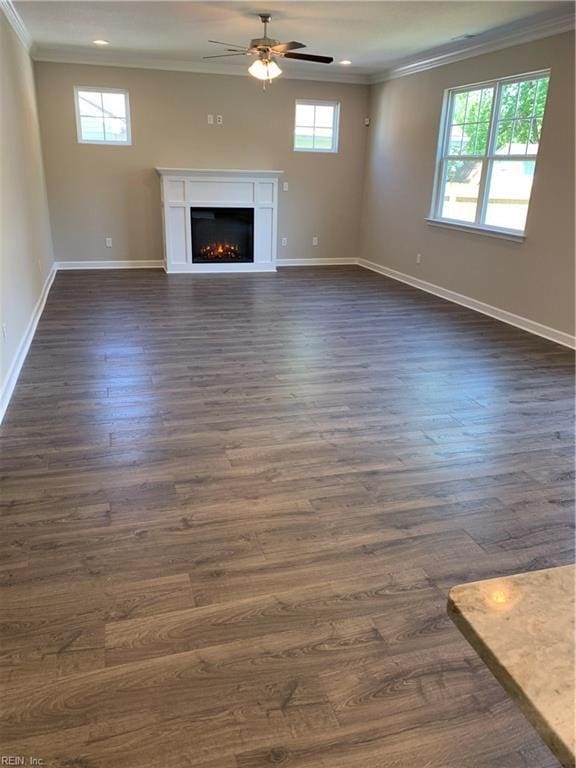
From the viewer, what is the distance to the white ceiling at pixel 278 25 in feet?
14.5

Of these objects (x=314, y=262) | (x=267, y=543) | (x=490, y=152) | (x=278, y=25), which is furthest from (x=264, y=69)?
(x=267, y=543)

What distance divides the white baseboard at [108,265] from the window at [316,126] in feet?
8.49

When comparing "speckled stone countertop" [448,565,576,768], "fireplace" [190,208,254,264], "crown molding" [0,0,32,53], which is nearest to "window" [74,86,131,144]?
"crown molding" [0,0,32,53]

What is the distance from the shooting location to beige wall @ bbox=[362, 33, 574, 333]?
4.73 metres

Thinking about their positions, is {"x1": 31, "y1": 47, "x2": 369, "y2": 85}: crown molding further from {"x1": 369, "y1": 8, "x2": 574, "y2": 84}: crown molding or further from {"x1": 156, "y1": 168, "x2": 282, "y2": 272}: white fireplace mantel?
{"x1": 156, "y1": 168, "x2": 282, "y2": 272}: white fireplace mantel

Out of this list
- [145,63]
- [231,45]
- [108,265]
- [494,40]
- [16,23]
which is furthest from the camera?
[108,265]

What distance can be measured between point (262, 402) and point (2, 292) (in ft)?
5.93

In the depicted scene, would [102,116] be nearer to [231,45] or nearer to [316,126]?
[231,45]

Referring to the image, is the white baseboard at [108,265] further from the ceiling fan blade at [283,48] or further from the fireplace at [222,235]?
the ceiling fan blade at [283,48]

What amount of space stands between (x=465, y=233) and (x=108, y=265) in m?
4.70

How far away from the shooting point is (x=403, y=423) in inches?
129

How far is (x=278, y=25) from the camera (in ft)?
16.7

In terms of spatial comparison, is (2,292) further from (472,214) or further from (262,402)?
(472,214)

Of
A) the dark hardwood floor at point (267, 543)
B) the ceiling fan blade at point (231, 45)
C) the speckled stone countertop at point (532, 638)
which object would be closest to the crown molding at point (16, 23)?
the ceiling fan blade at point (231, 45)
